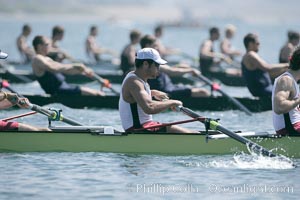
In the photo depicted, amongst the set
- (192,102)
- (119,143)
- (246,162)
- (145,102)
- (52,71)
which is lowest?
(246,162)

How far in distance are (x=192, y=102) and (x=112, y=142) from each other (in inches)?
275

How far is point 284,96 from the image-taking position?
14789mm

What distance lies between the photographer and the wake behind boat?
15391 mm

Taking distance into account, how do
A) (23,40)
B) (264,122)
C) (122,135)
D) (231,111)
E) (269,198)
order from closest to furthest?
(269,198) < (122,135) < (264,122) < (231,111) < (23,40)

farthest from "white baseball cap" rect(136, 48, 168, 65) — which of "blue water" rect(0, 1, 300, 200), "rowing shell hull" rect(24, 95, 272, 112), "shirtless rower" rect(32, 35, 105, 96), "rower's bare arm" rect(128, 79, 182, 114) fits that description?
"rowing shell hull" rect(24, 95, 272, 112)

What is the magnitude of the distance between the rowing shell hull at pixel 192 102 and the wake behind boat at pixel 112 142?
635cm

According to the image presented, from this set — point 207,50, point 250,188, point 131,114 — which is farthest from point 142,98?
point 207,50

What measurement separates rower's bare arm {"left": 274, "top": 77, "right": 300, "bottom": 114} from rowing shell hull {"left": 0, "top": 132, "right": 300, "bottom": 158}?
93cm

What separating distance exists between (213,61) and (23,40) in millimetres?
6839

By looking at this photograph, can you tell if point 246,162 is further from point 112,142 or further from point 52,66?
point 52,66

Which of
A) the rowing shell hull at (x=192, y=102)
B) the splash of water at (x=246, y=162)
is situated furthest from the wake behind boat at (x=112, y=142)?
the rowing shell hull at (x=192, y=102)

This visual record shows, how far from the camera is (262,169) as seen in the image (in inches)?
583

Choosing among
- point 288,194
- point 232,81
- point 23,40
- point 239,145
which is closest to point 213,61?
point 232,81

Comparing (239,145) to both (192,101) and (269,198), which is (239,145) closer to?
(269,198)
